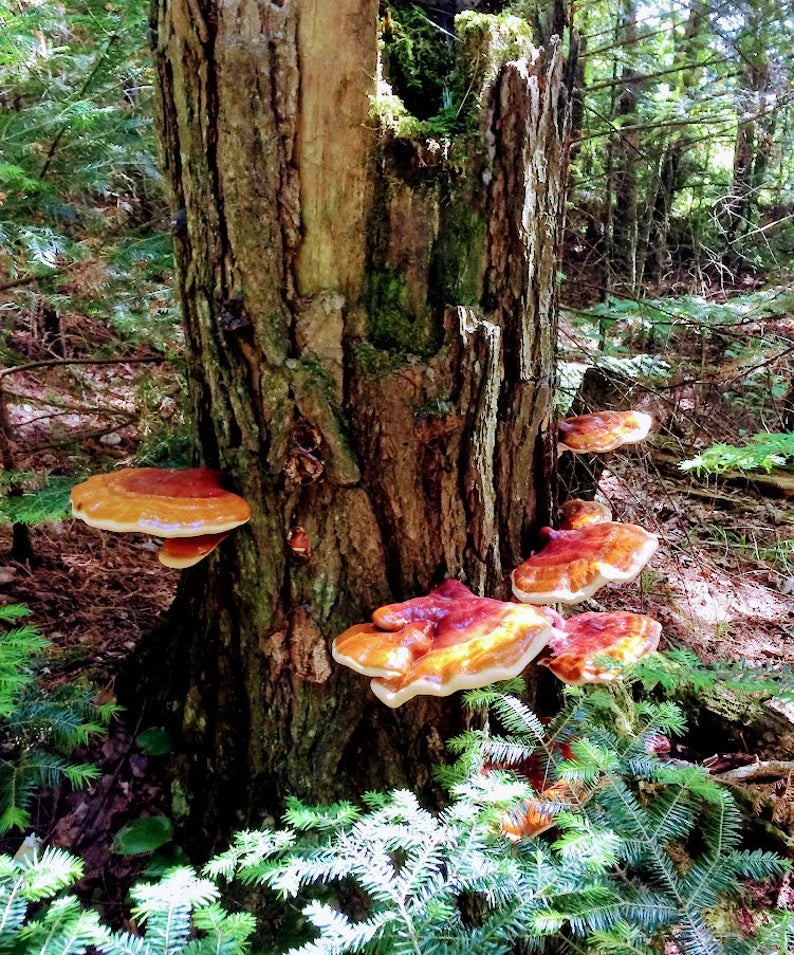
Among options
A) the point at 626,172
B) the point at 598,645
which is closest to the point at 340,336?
the point at 598,645

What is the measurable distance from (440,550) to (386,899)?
1239 mm

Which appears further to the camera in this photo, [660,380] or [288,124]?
[660,380]

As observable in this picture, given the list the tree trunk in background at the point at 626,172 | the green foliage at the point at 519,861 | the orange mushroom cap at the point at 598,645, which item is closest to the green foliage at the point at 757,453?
the orange mushroom cap at the point at 598,645

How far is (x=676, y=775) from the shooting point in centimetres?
216

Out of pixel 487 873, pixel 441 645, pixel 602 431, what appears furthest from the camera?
pixel 602 431

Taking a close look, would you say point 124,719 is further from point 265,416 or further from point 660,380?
point 660,380

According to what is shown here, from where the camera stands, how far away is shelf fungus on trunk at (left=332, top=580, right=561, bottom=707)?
1843mm

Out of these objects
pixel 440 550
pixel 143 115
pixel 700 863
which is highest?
pixel 143 115

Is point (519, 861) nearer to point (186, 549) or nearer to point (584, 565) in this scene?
point (584, 565)

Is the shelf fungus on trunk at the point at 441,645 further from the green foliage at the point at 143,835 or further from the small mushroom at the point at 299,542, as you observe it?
the green foliage at the point at 143,835

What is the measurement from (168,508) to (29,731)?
52.5 inches

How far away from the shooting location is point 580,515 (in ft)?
9.48

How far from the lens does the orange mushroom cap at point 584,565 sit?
2326mm

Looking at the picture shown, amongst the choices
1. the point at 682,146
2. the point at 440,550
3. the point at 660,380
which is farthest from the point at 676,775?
the point at 682,146
